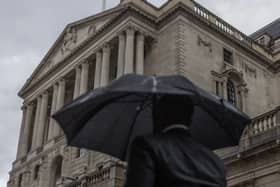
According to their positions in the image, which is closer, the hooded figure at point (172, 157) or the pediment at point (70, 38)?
the hooded figure at point (172, 157)

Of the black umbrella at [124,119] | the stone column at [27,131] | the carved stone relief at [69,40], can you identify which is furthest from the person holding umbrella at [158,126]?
the stone column at [27,131]

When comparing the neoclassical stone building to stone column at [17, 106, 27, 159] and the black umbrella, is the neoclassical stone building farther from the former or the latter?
the black umbrella

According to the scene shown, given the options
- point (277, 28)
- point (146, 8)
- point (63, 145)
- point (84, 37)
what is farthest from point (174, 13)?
point (277, 28)

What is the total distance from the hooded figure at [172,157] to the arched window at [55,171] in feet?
114

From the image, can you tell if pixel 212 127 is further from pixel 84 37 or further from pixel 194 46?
pixel 84 37

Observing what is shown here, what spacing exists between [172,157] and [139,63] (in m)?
30.1

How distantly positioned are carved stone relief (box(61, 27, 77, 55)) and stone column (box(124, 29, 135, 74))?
8237 millimetres

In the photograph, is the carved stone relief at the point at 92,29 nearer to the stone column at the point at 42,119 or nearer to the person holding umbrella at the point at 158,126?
the stone column at the point at 42,119

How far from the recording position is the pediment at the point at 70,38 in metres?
37.9

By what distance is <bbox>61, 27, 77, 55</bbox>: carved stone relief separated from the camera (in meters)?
41.2

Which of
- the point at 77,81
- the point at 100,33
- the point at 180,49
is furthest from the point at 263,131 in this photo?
the point at 77,81

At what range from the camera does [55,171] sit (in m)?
38.7

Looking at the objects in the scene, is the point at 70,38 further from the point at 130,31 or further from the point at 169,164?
the point at 169,164

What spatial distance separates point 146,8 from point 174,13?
7.67 feet
